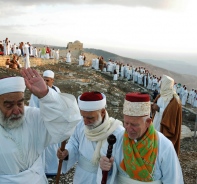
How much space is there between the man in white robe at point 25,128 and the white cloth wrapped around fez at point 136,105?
0.55m

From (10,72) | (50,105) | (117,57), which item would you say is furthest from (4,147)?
(117,57)

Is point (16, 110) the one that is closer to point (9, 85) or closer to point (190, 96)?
point (9, 85)

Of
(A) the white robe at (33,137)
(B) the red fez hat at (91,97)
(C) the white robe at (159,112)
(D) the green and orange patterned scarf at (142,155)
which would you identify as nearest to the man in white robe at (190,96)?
(C) the white robe at (159,112)

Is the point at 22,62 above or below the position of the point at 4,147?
below

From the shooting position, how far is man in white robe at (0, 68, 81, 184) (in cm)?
224

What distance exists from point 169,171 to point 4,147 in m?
1.54

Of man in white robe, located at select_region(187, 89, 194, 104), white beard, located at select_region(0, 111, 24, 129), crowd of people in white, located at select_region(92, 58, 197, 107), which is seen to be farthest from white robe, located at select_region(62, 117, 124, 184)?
man in white robe, located at select_region(187, 89, 194, 104)

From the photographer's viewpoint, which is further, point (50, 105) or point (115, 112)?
point (115, 112)

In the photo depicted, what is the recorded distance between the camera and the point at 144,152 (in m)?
2.58

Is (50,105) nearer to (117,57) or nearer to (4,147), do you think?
(4,147)

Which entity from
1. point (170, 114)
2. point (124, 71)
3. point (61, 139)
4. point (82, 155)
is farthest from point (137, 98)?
point (124, 71)

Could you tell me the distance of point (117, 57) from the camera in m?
66.9

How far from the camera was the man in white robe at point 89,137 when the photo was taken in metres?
3.04

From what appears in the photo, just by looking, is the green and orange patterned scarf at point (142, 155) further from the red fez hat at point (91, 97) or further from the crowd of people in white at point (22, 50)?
the crowd of people in white at point (22, 50)
